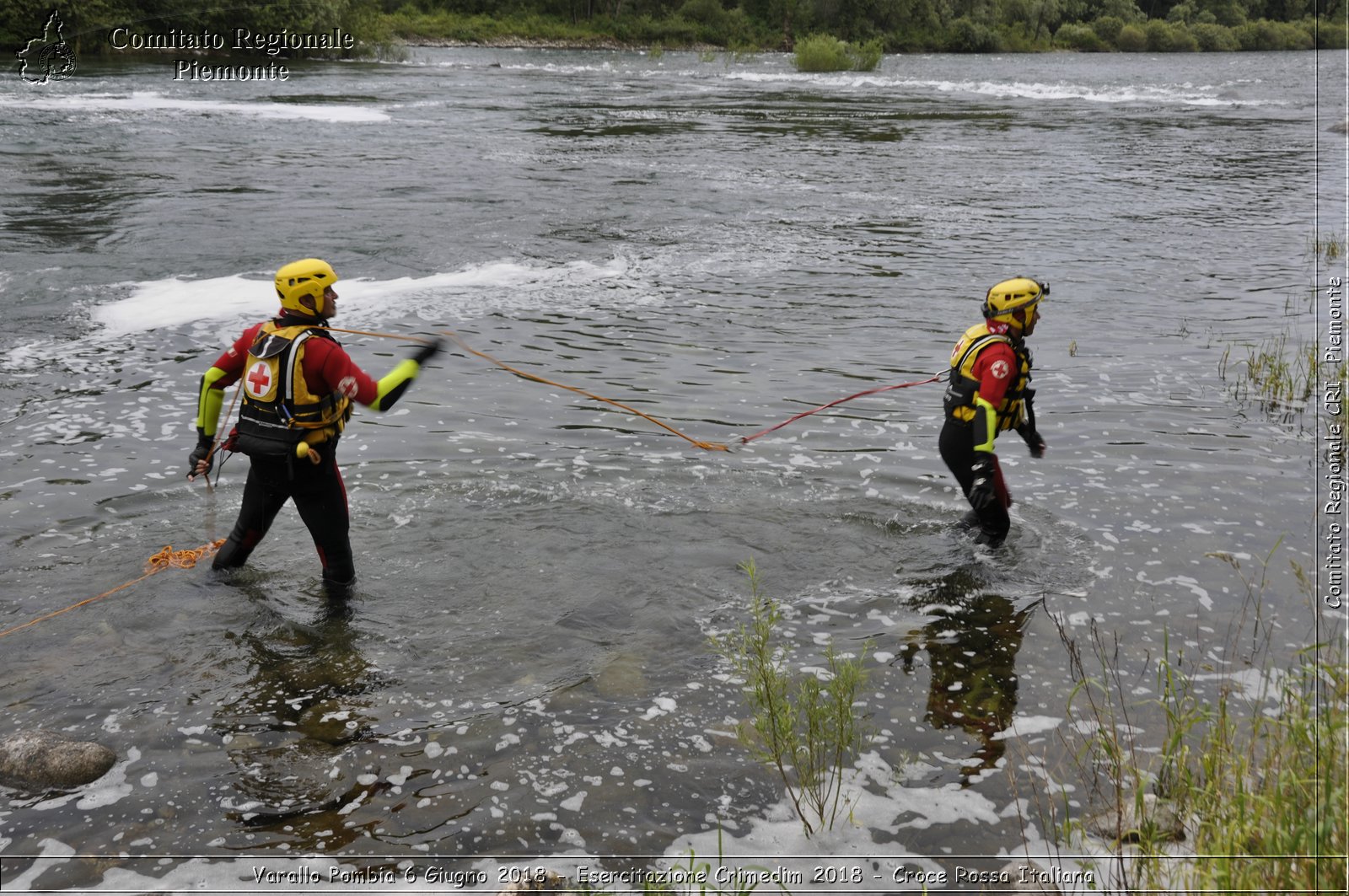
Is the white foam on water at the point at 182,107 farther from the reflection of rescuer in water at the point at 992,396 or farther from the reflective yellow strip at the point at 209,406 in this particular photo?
the reflection of rescuer in water at the point at 992,396

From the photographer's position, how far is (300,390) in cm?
622

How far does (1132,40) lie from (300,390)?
93.7 metres

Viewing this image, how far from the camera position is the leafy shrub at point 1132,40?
85062 millimetres

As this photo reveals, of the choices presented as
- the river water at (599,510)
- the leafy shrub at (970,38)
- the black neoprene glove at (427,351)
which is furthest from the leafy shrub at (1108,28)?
the black neoprene glove at (427,351)

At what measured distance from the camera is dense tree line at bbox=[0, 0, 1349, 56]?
80.3 m

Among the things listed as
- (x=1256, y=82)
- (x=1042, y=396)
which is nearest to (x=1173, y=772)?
(x=1042, y=396)

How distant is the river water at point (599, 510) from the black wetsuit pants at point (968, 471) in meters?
0.25

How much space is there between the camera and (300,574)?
738 cm

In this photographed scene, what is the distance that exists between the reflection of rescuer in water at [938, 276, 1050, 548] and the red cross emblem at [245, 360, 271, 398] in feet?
14.5

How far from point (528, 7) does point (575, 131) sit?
6308cm

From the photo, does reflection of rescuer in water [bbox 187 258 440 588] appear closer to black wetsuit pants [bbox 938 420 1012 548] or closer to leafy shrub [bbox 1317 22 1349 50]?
black wetsuit pants [bbox 938 420 1012 548]

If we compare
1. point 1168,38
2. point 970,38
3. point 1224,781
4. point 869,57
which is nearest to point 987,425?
point 1224,781

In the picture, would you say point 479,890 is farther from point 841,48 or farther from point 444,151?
point 841,48

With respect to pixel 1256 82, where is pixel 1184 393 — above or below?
below
